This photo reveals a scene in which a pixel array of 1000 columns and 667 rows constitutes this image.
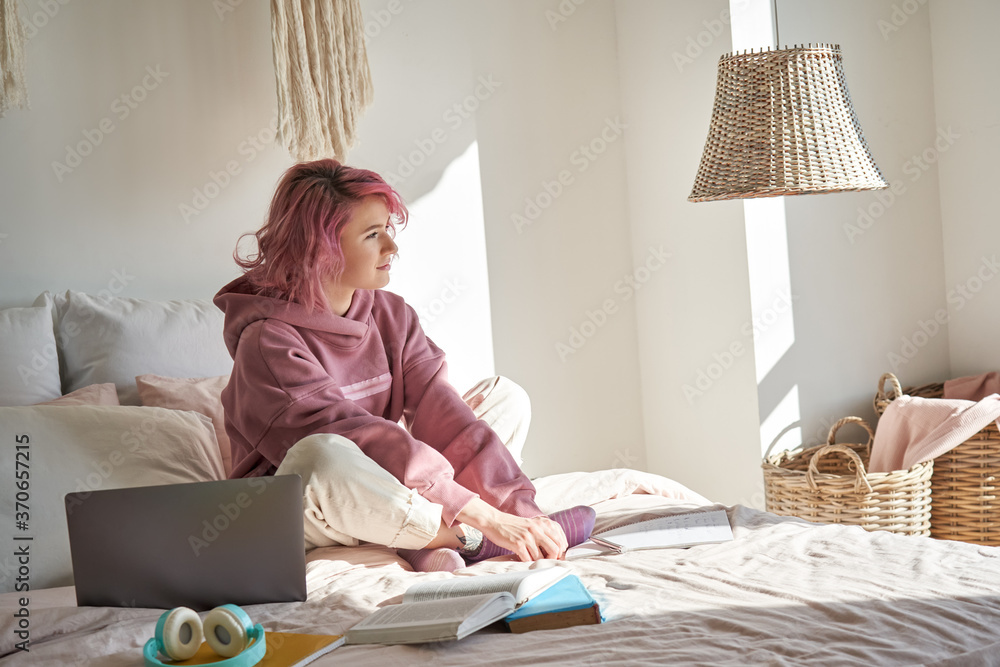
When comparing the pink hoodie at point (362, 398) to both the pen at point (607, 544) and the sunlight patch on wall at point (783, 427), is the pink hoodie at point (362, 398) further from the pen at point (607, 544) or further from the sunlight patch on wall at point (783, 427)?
the sunlight patch on wall at point (783, 427)

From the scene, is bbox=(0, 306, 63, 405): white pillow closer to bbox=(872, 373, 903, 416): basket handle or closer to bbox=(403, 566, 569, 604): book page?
bbox=(403, 566, 569, 604): book page

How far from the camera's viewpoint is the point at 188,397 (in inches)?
82.0

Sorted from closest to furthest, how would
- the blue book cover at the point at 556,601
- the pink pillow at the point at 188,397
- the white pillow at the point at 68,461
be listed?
the blue book cover at the point at 556,601 → the white pillow at the point at 68,461 → the pink pillow at the point at 188,397

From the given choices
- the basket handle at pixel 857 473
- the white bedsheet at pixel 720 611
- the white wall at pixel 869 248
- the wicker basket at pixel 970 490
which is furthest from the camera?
the white wall at pixel 869 248

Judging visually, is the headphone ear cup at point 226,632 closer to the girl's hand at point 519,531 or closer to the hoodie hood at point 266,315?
the girl's hand at point 519,531

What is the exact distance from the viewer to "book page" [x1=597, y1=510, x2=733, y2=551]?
65.0 inches

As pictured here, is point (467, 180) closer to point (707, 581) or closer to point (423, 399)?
point (423, 399)

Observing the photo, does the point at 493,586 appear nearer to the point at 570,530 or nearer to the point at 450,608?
the point at 450,608

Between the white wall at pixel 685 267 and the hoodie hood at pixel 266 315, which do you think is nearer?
the hoodie hood at pixel 266 315

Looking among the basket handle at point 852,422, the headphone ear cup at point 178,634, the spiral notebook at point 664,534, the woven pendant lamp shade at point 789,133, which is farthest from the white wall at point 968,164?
the headphone ear cup at point 178,634

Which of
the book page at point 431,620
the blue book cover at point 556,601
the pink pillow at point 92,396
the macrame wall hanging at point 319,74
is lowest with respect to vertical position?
the blue book cover at point 556,601

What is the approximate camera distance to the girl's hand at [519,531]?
1703mm

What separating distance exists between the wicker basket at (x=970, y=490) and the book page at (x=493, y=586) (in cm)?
160

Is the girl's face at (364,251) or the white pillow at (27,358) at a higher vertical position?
the girl's face at (364,251)
